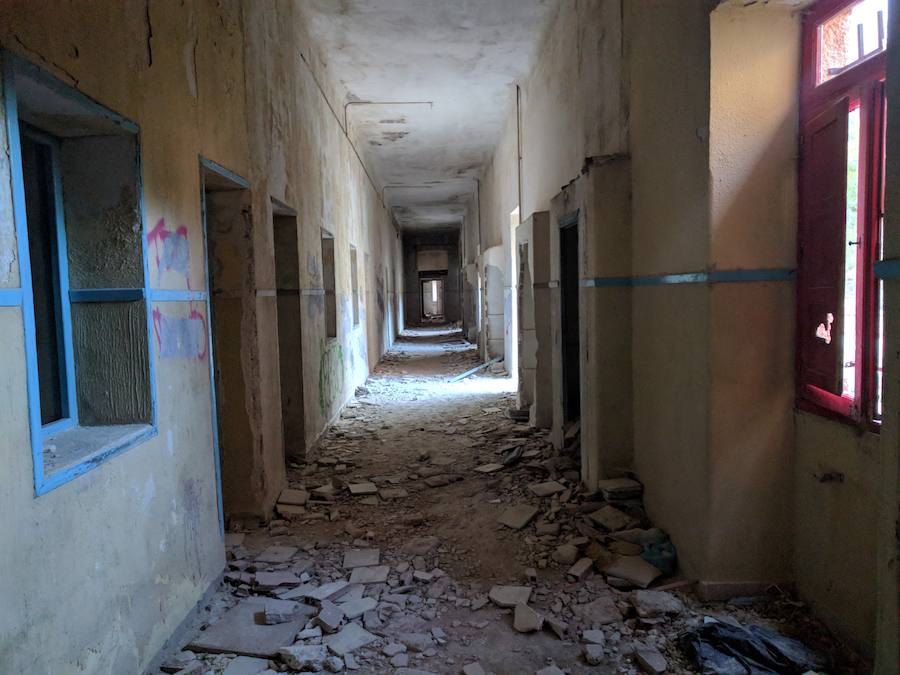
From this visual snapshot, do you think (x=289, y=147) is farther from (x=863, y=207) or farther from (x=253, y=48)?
(x=863, y=207)

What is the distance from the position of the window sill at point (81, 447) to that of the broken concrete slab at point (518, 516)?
7.75 feet

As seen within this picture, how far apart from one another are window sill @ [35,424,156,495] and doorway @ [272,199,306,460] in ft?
9.45

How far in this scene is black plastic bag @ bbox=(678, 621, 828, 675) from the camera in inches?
92.7

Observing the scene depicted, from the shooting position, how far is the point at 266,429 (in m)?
4.19

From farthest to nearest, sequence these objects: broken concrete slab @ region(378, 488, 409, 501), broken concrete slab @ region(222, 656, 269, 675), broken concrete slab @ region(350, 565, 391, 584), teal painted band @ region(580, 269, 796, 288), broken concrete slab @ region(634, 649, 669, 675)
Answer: broken concrete slab @ region(378, 488, 409, 501) < broken concrete slab @ region(350, 565, 391, 584) < teal painted band @ region(580, 269, 796, 288) < broken concrete slab @ region(222, 656, 269, 675) < broken concrete slab @ region(634, 649, 669, 675)

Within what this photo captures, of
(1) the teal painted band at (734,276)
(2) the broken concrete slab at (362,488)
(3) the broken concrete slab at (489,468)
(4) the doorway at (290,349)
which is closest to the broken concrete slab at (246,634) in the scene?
(2) the broken concrete slab at (362,488)

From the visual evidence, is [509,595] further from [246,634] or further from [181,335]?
[181,335]

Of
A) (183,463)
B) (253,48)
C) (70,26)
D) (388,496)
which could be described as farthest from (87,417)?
(253,48)

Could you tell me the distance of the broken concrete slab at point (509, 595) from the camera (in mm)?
3039

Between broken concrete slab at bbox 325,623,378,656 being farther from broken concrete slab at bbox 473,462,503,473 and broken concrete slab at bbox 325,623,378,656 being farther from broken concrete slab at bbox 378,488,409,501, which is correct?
broken concrete slab at bbox 473,462,503,473

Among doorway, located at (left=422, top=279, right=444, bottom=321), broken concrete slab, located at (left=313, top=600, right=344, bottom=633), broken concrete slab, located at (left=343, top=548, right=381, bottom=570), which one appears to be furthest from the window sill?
doorway, located at (left=422, top=279, right=444, bottom=321)

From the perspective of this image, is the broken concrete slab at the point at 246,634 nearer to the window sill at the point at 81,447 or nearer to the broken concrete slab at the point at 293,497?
the window sill at the point at 81,447

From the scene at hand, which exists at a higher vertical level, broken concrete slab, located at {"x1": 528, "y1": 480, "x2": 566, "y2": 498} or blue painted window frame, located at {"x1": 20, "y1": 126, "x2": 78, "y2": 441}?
blue painted window frame, located at {"x1": 20, "y1": 126, "x2": 78, "y2": 441}

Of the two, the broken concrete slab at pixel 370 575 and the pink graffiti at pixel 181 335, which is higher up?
the pink graffiti at pixel 181 335
